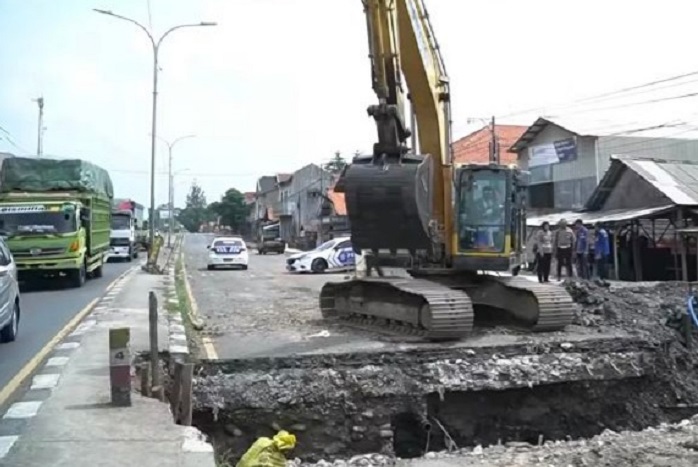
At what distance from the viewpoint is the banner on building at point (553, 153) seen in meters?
37.0

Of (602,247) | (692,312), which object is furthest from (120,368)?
(602,247)

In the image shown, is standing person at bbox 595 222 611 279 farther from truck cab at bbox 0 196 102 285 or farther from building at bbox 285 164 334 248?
building at bbox 285 164 334 248

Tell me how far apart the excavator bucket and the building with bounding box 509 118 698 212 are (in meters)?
23.8

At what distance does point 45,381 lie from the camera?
8.95m

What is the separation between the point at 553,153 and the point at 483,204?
1046 inches

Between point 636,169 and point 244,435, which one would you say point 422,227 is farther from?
point 636,169

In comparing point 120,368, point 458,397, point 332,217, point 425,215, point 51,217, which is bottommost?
point 458,397

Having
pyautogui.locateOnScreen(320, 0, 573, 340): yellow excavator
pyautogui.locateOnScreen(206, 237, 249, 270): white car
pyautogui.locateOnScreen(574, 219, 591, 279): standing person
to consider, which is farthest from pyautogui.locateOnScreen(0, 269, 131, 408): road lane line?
pyautogui.locateOnScreen(206, 237, 249, 270): white car

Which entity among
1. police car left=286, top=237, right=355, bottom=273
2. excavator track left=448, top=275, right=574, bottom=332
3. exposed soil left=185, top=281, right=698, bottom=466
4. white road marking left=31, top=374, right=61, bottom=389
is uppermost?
police car left=286, top=237, right=355, bottom=273

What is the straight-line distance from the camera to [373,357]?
34.7 feet

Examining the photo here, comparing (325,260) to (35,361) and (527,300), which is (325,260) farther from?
(35,361)

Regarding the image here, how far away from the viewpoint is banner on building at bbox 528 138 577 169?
3703 centimetres

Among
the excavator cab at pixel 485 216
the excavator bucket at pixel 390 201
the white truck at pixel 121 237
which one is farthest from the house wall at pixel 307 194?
the excavator bucket at pixel 390 201

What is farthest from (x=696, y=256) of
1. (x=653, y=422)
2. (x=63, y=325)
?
(x=63, y=325)
